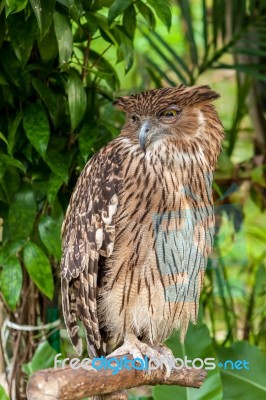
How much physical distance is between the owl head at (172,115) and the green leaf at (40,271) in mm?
624

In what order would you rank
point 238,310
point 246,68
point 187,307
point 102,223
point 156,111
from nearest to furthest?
point 156,111, point 102,223, point 187,307, point 246,68, point 238,310

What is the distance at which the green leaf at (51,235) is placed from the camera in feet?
7.67

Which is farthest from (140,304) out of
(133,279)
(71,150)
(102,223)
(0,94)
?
(0,94)

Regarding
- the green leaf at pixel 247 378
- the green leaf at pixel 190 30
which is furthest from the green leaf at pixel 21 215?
the green leaf at pixel 190 30

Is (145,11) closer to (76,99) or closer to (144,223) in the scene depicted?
(76,99)

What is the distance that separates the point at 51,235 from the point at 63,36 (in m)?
0.62

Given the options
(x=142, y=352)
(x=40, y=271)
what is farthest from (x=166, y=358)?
(x=40, y=271)

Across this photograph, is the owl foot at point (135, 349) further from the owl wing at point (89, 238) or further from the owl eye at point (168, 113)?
the owl eye at point (168, 113)

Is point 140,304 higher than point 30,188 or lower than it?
lower

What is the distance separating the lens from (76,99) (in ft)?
7.40

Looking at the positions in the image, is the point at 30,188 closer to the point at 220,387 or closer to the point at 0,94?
the point at 0,94

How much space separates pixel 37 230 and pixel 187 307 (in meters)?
0.63

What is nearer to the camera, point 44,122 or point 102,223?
point 102,223

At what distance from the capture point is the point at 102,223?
Answer: 6.36ft
